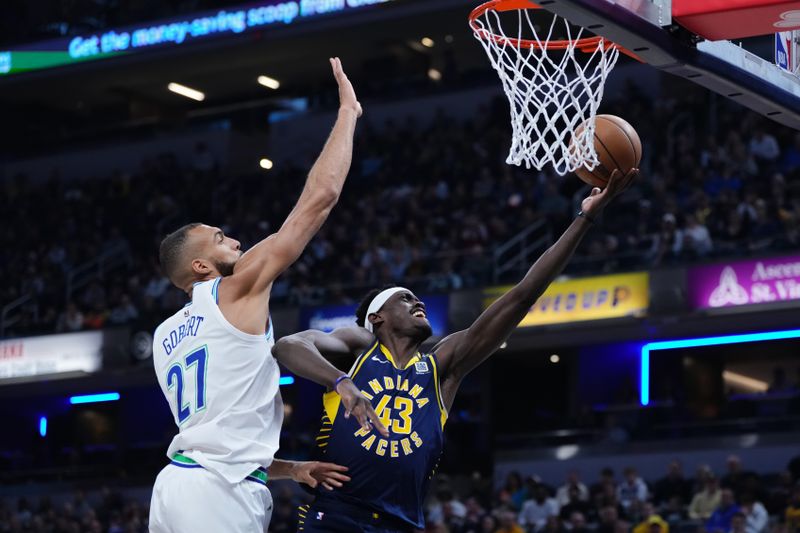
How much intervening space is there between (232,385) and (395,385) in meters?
0.79

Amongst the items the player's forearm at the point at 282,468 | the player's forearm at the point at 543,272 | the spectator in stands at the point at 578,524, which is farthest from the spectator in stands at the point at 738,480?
the player's forearm at the point at 282,468

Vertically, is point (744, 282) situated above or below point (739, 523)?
above

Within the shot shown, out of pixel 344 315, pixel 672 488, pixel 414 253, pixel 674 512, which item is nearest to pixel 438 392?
pixel 674 512

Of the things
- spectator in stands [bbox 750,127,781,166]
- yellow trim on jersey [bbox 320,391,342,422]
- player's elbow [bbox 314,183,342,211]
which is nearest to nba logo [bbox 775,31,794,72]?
player's elbow [bbox 314,183,342,211]

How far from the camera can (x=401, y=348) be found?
5.29 meters

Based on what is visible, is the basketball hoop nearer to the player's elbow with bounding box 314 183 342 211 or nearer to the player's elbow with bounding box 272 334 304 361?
the player's elbow with bounding box 314 183 342 211

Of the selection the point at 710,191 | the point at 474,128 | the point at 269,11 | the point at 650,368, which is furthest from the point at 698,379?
the point at 269,11

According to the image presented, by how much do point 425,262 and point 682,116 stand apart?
15.6ft

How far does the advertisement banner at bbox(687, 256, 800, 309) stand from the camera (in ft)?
52.3

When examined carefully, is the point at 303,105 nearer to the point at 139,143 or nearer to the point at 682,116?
the point at 139,143

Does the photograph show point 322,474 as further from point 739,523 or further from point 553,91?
point 739,523

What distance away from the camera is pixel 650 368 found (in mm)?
20594

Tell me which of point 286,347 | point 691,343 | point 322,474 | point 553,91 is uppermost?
point 691,343

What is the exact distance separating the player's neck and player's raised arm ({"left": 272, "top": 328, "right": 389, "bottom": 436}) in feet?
0.28
